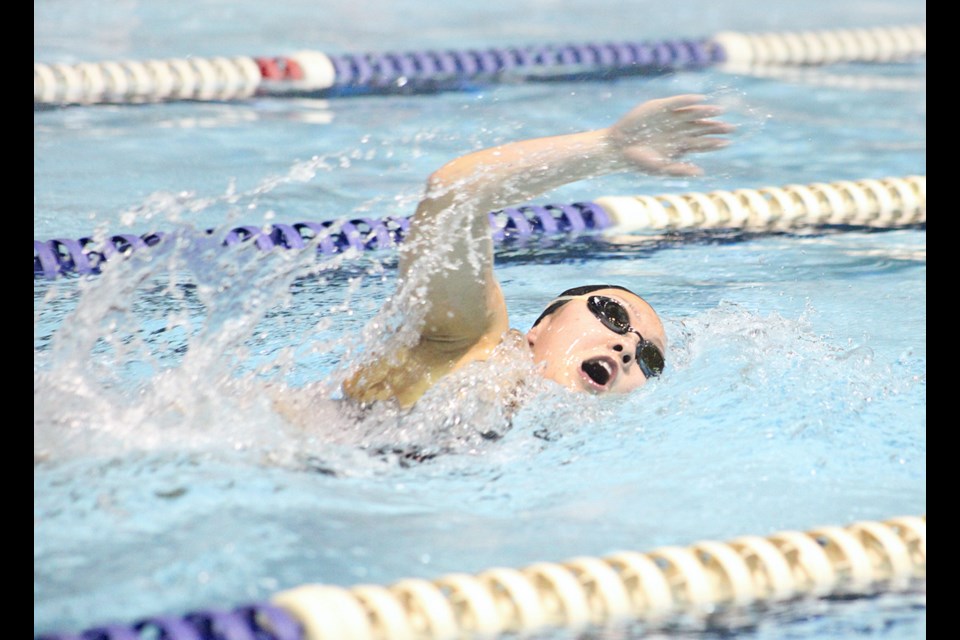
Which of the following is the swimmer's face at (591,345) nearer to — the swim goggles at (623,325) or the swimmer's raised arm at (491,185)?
the swim goggles at (623,325)

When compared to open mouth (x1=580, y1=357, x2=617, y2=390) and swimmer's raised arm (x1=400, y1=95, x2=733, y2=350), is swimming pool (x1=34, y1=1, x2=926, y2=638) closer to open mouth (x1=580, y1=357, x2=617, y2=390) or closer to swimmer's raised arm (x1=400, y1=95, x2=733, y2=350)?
open mouth (x1=580, y1=357, x2=617, y2=390)

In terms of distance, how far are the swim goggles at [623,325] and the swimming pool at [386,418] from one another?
4.1 inches

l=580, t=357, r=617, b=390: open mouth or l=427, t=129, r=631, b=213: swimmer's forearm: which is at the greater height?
l=427, t=129, r=631, b=213: swimmer's forearm

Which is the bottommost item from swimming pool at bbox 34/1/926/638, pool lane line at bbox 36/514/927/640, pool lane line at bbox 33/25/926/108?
pool lane line at bbox 36/514/927/640

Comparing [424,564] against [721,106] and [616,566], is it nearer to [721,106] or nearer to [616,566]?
[616,566]

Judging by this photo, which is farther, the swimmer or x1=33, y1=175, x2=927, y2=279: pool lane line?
x1=33, y1=175, x2=927, y2=279: pool lane line

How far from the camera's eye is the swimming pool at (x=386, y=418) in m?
1.98

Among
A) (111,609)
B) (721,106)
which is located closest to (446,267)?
(721,106)

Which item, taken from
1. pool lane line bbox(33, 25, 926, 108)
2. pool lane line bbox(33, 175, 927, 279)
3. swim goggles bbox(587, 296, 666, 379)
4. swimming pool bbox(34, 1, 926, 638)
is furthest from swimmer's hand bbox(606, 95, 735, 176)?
pool lane line bbox(33, 25, 926, 108)

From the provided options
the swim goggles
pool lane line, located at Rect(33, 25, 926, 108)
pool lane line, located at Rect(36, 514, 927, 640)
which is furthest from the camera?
pool lane line, located at Rect(33, 25, 926, 108)

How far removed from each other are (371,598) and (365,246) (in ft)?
6.03

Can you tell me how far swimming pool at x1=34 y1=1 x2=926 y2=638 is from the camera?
198cm

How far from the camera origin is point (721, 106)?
2.28 metres

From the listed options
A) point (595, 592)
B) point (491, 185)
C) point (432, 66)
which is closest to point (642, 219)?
point (491, 185)
